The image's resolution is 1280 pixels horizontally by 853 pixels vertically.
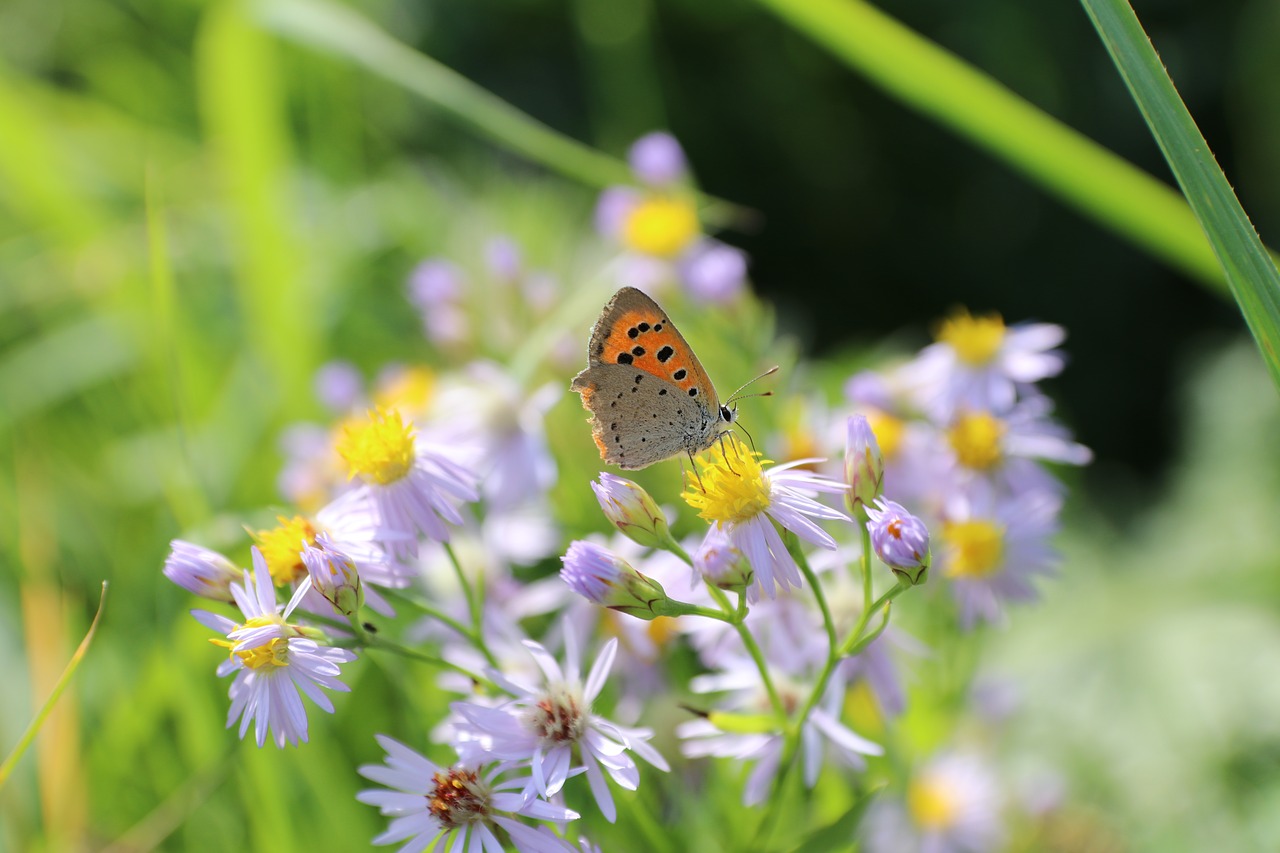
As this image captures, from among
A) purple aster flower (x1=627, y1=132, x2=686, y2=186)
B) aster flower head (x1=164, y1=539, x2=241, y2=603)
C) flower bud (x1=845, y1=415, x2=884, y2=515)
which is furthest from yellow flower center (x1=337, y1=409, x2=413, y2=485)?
purple aster flower (x1=627, y1=132, x2=686, y2=186)

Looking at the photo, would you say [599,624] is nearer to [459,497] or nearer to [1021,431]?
[459,497]

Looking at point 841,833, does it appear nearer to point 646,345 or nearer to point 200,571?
point 646,345

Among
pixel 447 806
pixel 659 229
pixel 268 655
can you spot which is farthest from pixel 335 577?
pixel 659 229

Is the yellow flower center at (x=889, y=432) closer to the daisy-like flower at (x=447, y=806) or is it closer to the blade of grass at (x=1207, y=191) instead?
the blade of grass at (x=1207, y=191)

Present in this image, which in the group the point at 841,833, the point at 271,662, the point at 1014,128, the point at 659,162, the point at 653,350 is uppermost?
the point at 659,162

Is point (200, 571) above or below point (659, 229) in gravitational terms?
below
